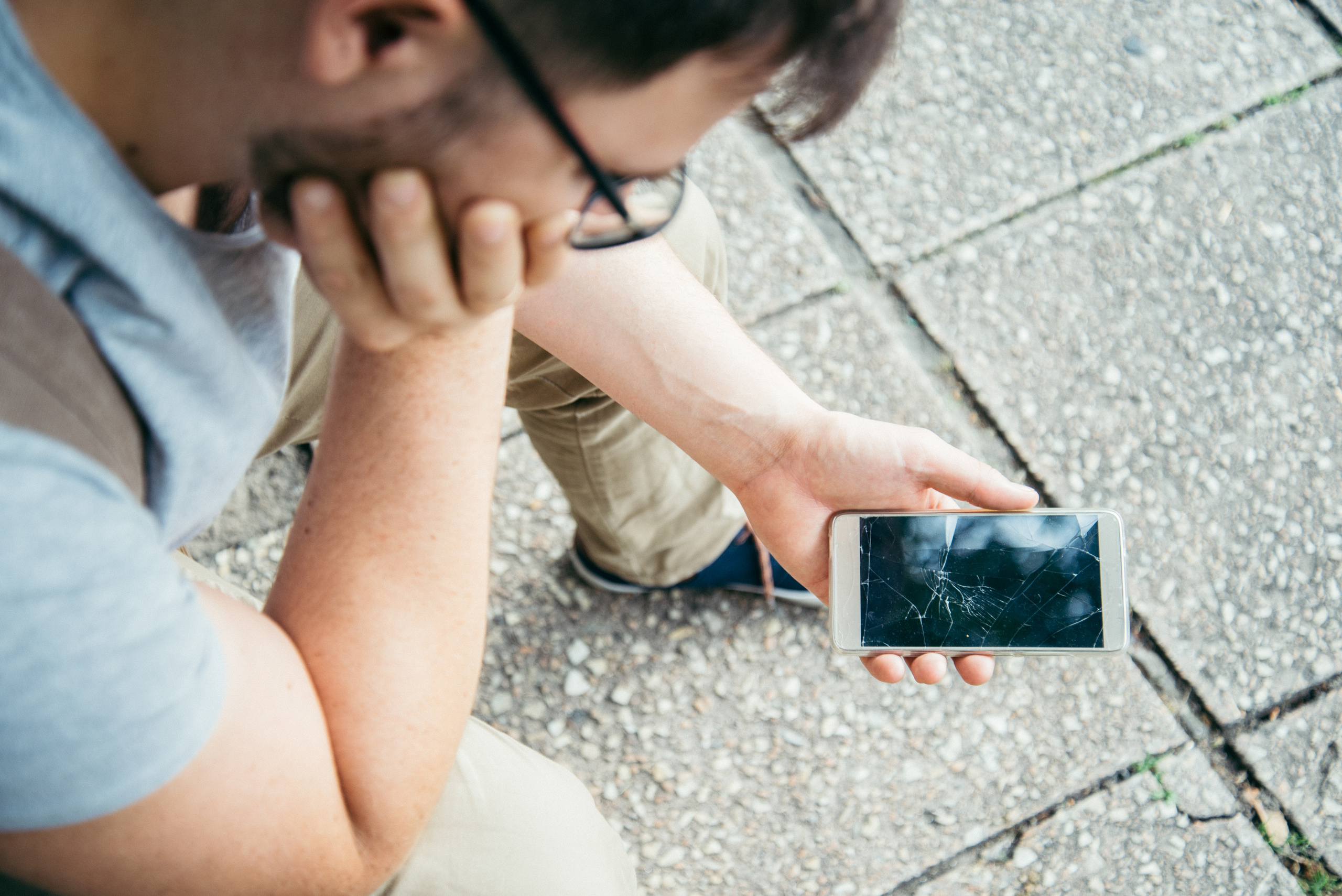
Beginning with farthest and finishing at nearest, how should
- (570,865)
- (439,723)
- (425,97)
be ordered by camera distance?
(570,865) < (439,723) < (425,97)

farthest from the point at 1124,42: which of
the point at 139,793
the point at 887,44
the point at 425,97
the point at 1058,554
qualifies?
the point at 139,793

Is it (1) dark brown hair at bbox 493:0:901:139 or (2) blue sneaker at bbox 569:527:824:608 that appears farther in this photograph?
(2) blue sneaker at bbox 569:527:824:608

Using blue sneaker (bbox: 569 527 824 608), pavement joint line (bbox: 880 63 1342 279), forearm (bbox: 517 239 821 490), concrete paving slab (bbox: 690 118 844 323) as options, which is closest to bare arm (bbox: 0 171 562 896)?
forearm (bbox: 517 239 821 490)

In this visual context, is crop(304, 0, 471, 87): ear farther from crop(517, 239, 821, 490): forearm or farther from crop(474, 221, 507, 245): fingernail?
crop(517, 239, 821, 490): forearm

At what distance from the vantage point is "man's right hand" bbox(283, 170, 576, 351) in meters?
0.88

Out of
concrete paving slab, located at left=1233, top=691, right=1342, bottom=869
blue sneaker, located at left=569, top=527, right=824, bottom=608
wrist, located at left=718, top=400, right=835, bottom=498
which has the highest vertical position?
wrist, located at left=718, top=400, right=835, bottom=498

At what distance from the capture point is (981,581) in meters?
1.63

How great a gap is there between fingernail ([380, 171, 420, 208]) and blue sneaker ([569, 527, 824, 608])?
4.58ft

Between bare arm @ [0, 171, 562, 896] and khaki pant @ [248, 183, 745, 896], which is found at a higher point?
bare arm @ [0, 171, 562, 896]

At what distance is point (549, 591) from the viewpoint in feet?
7.39

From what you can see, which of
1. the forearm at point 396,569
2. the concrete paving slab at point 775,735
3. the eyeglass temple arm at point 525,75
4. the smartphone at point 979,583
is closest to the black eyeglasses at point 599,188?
the eyeglass temple arm at point 525,75

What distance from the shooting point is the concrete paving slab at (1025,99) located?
8.34 ft

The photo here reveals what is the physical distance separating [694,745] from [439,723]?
106cm

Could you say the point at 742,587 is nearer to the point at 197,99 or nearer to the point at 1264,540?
the point at 1264,540
